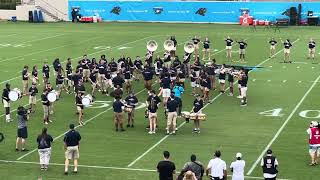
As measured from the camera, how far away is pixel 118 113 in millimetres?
25734

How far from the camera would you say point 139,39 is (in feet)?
183

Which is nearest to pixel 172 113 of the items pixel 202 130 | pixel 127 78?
pixel 202 130

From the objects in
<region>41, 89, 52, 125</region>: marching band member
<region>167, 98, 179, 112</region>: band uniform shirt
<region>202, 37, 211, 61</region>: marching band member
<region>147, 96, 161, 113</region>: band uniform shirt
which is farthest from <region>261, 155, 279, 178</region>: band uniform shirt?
<region>202, 37, 211, 61</region>: marching band member

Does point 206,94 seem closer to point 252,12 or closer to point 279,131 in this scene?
point 279,131

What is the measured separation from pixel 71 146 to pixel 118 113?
5388 mm

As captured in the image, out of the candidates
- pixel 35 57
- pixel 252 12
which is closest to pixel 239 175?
pixel 35 57

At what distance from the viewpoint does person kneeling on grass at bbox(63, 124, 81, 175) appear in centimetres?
2041

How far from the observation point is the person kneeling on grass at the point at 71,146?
20.4 m

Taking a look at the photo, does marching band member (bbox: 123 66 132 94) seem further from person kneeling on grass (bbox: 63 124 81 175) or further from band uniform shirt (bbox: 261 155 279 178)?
band uniform shirt (bbox: 261 155 279 178)

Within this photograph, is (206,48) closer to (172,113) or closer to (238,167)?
(172,113)

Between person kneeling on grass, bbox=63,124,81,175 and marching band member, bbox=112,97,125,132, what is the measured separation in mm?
5044

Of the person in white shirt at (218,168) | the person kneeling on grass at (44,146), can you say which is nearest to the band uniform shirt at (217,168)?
the person in white shirt at (218,168)

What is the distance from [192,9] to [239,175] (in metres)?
54.5

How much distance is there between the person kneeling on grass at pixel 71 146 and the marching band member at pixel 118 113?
5.04 meters
